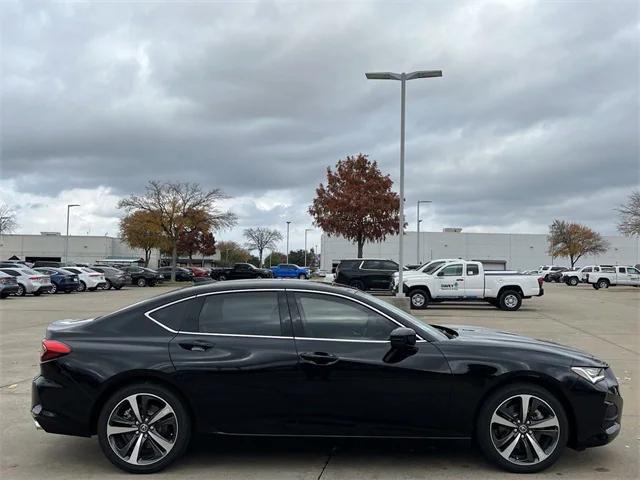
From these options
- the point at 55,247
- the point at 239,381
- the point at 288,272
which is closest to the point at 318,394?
the point at 239,381

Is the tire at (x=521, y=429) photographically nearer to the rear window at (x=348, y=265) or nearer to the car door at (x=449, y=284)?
the car door at (x=449, y=284)

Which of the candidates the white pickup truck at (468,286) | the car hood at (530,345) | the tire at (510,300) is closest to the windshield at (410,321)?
the car hood at (530,345)

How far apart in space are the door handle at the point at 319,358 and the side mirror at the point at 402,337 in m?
0.47

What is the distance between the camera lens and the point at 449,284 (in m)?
22.2

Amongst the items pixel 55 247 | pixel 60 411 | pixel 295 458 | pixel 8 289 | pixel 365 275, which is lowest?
pixel 295 458

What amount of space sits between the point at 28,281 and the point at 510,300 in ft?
73.9

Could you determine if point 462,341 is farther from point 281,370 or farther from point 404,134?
point 404,134

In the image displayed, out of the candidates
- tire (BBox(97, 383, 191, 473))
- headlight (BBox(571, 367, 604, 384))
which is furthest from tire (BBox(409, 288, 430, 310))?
tire (BBox(97, 383, 191, 473))

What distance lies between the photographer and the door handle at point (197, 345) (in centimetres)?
488

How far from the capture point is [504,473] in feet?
15.7

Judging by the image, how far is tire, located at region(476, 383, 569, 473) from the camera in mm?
4773

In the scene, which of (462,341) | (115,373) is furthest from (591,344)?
(115,373)

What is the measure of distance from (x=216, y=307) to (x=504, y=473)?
2695 millimetres

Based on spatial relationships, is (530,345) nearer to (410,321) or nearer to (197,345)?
(410,321)
